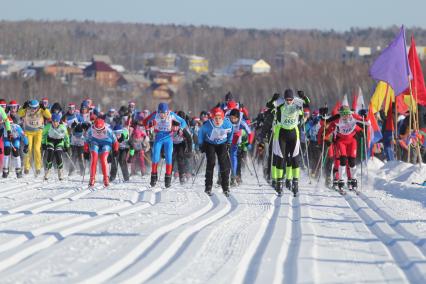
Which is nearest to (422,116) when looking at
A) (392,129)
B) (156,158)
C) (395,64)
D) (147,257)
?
(392,129)

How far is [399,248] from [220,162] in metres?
6.52

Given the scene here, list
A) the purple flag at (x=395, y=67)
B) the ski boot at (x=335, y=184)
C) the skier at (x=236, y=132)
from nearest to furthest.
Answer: the ski boot at (x=335, y=184) → the skier at (x=236, y=132) → the purple flag at (x=395, y=67)

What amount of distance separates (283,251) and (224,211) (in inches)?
142

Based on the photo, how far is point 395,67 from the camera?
69.5 feet

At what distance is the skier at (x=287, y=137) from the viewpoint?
591 inches

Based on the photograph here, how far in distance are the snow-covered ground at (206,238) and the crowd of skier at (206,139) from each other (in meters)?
0.90

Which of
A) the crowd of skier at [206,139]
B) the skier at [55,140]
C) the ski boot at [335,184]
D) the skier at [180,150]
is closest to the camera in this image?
the crowd of skier at [206,139]

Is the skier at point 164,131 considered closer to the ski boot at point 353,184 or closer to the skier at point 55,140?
the skier at point 55,140

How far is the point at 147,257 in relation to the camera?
7.64 meters

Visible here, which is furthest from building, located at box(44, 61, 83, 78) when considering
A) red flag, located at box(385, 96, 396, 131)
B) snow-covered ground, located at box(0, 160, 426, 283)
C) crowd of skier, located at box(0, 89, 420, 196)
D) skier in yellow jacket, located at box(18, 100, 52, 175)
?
snow-covered ground, located at box(0, 160, 426, 283)

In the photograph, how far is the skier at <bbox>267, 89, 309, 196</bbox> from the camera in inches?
591

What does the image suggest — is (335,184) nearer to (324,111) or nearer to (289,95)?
(289,95)

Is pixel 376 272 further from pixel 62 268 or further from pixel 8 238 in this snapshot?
pixel 8 238

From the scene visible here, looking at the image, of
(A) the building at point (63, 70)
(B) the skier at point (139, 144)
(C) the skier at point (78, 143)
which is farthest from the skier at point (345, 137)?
(A) the building at point (63, 70)
